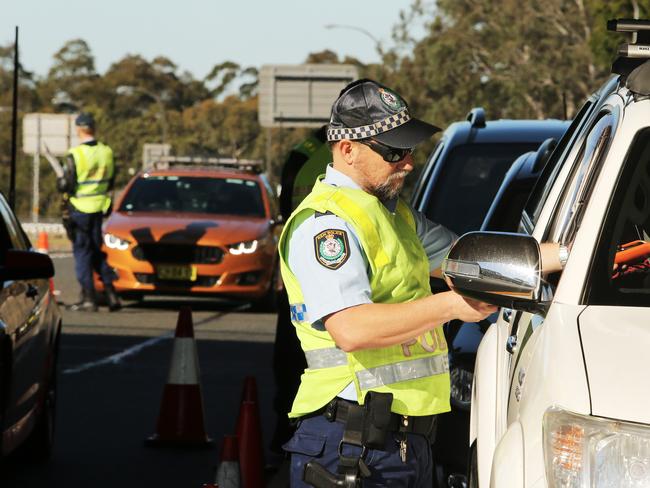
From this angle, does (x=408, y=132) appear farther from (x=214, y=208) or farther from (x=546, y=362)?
(x=214, y=208)

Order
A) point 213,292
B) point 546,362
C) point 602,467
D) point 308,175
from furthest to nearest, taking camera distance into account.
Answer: point 213,292
point 308,175
point 546,362
point 602,467

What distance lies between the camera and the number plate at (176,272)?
1742cm

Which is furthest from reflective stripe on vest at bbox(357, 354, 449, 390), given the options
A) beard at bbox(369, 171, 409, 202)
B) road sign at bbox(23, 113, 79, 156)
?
road sign at bbox(23, 113, 79, 156)

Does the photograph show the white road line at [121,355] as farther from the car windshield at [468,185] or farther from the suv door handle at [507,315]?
the suv door handle at [507,315]

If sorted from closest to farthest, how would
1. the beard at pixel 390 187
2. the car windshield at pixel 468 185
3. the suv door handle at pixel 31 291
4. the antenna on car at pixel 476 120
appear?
the beard at pixel 390 187 → the suv door handle at pixel 31 291 → the car windshield at pixel 468 185 → the antenna on car at pixel 476 120

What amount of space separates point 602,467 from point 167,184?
53.0 ft

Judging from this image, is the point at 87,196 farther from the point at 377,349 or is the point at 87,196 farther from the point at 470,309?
the point at 470,309

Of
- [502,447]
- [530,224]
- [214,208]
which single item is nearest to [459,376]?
[530,224]

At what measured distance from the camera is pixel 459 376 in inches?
240

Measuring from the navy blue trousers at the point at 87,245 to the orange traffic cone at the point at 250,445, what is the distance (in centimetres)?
1037

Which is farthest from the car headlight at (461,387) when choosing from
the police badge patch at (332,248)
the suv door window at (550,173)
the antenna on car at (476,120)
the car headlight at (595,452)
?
the antenna on car at (476,120)

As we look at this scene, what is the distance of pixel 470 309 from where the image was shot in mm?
3965

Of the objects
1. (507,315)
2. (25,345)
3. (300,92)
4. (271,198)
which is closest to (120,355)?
(25,345)

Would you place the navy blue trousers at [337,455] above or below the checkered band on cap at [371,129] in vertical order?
below
